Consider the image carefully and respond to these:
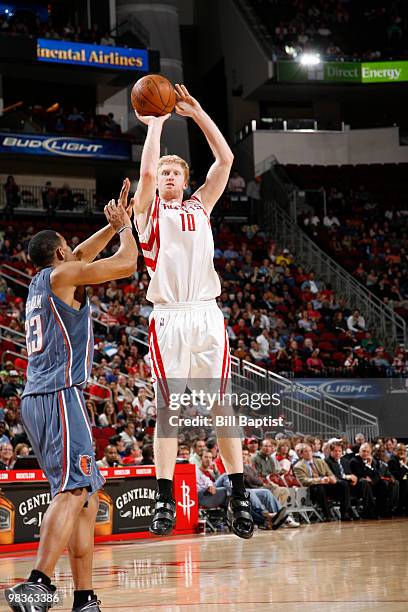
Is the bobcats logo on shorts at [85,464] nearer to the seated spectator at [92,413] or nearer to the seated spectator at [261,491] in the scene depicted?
the seated spectator at [261,491]

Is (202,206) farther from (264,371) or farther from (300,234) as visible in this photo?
(300,234)

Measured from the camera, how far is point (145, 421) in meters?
16.9

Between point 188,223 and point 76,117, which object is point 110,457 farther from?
point 76,117

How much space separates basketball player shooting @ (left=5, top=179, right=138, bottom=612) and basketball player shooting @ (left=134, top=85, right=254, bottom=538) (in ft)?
0.75

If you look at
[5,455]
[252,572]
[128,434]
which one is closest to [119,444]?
[128,434]

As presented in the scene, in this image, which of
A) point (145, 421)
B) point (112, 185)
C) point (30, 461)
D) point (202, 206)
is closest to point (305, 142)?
point (112, 185)

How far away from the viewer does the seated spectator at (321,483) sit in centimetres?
1614

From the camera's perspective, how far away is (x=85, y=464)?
605cm

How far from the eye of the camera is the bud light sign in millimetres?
27141

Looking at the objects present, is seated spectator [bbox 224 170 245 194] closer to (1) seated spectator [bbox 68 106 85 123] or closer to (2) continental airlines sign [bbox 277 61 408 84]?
(2) continental airlines sign [bbox 277 61 408 84]

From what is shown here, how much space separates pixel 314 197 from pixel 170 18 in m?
7.58

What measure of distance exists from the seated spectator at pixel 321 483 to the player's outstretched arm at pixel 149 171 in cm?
1048

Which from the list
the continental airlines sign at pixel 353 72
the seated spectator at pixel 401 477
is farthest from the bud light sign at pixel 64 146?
the seated spectator at pixel 401 477

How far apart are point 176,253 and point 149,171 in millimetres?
544
